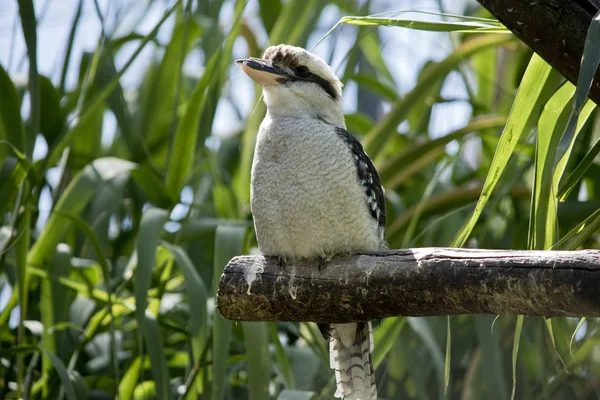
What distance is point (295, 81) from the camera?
264cm

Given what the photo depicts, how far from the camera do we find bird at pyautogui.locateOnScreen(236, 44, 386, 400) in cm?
237

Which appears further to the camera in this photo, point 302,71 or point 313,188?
point 302,71

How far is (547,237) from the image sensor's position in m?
1.86

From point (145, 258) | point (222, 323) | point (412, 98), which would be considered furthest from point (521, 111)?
point (412, 98)

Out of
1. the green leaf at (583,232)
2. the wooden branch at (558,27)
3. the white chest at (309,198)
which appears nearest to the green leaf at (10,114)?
the white chest at (309,198)

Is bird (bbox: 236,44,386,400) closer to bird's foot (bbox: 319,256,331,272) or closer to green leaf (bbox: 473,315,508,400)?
bird's foot (bbox: 319,256,331,272)

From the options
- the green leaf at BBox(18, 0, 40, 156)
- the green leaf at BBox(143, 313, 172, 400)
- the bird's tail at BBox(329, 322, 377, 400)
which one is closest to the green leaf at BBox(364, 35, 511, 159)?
the bird's tail at BBox(329, 322, 377, 400)

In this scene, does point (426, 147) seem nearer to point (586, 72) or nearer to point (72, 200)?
point (72, 200)

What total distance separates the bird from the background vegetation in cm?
14

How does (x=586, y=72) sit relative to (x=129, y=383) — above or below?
above

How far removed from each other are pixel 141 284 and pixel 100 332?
0.96 metres

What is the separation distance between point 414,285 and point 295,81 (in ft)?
3.38

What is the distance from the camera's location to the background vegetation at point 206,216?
238 centimetres

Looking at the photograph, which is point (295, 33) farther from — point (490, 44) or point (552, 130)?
point (552, 130)
